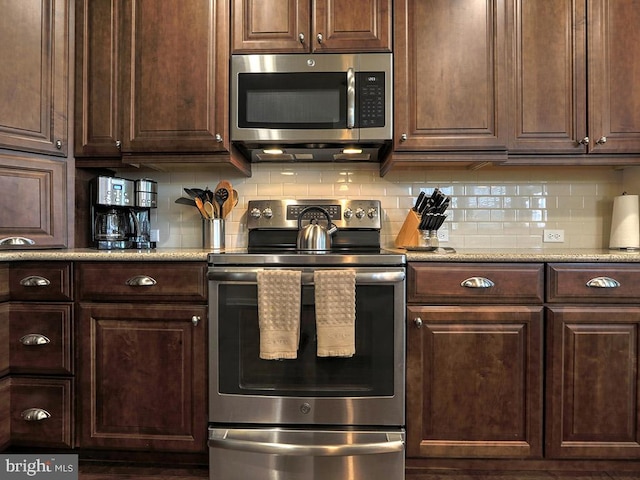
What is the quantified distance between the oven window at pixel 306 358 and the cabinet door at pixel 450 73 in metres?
0.84

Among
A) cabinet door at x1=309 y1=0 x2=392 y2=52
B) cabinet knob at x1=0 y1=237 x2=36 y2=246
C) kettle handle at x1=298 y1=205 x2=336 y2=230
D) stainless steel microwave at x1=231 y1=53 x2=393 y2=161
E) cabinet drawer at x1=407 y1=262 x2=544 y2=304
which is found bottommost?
cabinet drawer at x1=407 y1=262 x2=544 y2=304

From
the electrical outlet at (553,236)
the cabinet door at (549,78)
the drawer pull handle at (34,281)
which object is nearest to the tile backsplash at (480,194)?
the electrical outlet at (553,236)

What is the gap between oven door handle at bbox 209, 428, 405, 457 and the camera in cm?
158

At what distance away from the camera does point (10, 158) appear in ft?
5.82

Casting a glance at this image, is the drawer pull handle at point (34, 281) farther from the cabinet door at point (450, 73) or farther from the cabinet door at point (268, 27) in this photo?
the cabinet door at point (450, 73)

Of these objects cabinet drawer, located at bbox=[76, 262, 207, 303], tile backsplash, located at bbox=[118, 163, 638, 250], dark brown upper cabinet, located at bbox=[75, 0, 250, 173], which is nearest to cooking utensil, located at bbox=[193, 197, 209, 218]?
tile backsplash, located at bbox=[118, 163, 638, 250]

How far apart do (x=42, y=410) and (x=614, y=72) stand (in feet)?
9.66

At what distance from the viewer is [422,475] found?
5.50 ft

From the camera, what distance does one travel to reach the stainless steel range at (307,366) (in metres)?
1.58

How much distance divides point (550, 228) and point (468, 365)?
1083 mm

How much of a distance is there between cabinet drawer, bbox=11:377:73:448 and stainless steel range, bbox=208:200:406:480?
62cm

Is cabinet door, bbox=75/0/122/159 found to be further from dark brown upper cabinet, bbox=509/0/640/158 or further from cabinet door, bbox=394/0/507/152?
dark brown upper cabinet, bbox=509/0/640/158

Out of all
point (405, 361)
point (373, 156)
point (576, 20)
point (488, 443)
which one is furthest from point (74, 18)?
point (488, 443)

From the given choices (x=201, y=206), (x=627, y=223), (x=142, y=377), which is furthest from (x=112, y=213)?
(x=627, y=223)
